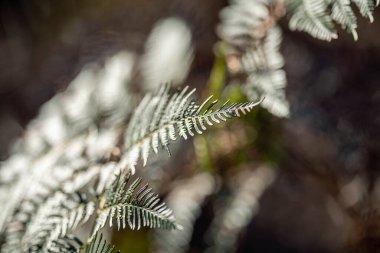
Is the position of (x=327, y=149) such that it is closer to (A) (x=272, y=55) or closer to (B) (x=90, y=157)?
(A) (x=272, y=55)

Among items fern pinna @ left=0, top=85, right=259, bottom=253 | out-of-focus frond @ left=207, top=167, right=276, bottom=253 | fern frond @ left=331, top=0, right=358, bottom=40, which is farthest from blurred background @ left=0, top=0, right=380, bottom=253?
fern frond @ left=331, top=0, right=358, bottom=40

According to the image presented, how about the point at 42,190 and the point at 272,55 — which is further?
the point at 272,55

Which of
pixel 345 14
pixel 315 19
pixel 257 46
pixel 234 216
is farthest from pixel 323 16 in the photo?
pixel 234 216

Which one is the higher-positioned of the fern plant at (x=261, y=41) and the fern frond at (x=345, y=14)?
the fern plant at (x=261, y=41)

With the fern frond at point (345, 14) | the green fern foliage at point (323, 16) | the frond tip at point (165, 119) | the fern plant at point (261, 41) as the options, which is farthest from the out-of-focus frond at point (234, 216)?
the fern frond at point (345, 14)

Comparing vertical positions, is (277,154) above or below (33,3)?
below

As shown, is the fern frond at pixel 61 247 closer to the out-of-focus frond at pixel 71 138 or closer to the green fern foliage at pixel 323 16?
the out-of-focus frond at pixel 71 138

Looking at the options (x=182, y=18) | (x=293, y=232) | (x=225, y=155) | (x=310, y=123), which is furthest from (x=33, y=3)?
(x=293, y=232)
